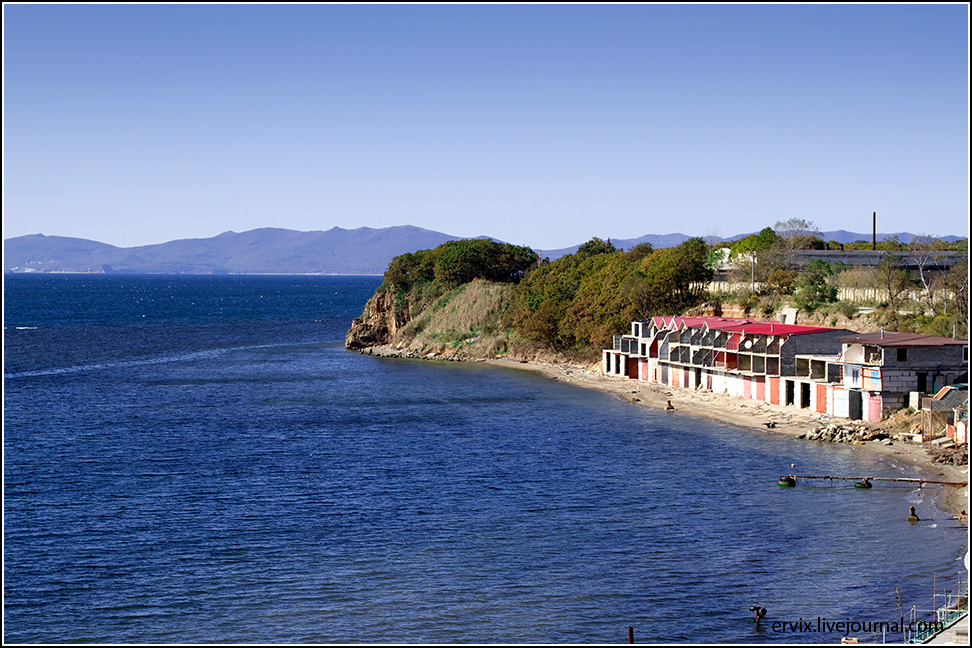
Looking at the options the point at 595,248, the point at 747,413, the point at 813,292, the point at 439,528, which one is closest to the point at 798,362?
the point at 747,413

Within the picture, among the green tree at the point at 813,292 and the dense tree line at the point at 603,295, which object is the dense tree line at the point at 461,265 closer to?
the dense tree line at the point at 603,295

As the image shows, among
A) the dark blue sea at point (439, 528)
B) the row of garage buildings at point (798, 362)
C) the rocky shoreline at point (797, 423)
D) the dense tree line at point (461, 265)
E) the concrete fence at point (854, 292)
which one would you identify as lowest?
the dark blue sea at point (439, 528)

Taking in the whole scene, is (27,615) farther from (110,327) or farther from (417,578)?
(110,327)

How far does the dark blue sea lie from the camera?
31.1 m

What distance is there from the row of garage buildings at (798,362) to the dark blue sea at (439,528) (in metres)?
6.44

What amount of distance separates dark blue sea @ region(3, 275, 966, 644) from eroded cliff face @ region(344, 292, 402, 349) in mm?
49349

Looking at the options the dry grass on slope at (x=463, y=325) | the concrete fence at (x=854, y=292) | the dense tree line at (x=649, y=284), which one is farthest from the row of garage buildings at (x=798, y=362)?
the dry grass on slope at (x=463, y=325)

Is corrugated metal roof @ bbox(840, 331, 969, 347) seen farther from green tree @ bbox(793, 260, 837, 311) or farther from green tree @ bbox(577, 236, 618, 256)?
green tree @ bbox(577, 236, 618, 256)

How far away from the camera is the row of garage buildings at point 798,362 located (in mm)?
59312

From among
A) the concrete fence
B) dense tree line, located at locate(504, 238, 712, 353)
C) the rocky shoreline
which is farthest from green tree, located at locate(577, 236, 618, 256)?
the rocky shoreline

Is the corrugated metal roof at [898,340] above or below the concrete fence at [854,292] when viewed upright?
below

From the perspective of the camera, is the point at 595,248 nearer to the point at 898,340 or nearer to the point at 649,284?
the point at 649,284

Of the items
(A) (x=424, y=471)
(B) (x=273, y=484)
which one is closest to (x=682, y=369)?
(A) (x=424, y=471)

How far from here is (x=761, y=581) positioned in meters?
33.8
